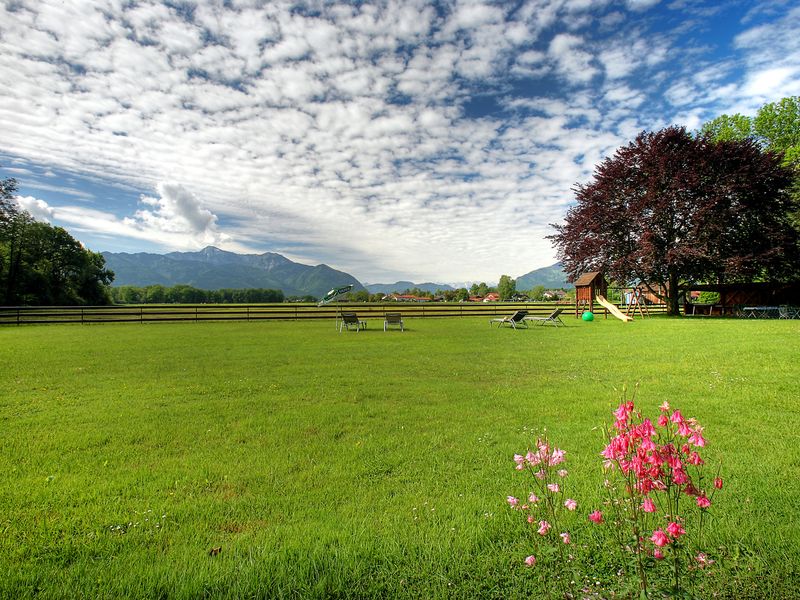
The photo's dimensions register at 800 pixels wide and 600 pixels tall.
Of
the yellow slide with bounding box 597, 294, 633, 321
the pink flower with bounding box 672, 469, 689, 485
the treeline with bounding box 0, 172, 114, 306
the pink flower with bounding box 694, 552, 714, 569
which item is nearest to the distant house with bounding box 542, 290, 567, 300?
the yellow slide with bounding box 597, 294, 633, 321

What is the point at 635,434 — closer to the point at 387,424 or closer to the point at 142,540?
the point at 142,540

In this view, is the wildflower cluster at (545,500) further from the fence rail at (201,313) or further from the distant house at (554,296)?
the distant house at (554,296)

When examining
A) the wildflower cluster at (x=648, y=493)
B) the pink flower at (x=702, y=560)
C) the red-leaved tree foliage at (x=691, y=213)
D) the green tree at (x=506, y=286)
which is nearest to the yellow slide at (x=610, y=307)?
the red-leaved tree foliage at (x=691, y=213)

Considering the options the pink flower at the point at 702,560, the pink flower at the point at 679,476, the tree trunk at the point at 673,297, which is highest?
the tree trunk at the point at 673,297

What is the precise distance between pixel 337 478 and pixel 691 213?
1228 inches

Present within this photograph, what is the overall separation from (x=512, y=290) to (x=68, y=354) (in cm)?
14185

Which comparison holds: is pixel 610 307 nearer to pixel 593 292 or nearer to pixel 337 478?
pixel 593 292

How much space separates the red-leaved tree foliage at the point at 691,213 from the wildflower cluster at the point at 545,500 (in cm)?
2714

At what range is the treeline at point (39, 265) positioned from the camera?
37.7 m

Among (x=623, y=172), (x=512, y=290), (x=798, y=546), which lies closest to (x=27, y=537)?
(x=798, y=546)

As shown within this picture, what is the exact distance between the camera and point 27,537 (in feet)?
9.67

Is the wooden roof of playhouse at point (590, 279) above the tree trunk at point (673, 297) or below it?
above

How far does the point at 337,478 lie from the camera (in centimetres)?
390

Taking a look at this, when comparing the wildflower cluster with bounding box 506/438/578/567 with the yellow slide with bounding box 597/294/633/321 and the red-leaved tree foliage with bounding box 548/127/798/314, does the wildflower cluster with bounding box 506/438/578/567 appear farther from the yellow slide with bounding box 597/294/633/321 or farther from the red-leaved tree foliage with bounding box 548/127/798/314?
the red-leaved tree foliage with bounding box 548/127/798/314
